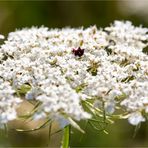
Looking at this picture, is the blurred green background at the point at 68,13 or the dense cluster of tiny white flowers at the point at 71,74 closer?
the dense cluster of tiny white flowers at the point at 71,74

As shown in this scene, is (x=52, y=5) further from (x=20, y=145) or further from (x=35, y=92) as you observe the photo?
(x=35, y=92)

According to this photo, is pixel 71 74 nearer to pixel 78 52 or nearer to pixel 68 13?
pixel 78 52

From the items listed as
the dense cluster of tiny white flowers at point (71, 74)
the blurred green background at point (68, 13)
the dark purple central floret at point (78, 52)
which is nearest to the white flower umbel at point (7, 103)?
the dense cluster of tiny white flowers at point (71, 74)

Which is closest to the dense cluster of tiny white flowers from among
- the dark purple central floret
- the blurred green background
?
the dark purple central floret

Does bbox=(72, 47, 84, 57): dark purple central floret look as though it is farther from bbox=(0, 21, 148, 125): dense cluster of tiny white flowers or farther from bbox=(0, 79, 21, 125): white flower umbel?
bbox=(0, 79, 21, 125): white flower umbel

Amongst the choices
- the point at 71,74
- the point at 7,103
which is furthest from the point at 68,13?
the point at 7,103

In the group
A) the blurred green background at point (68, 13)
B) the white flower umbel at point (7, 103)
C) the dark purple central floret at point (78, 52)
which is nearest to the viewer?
the white flower umbel at point (7, 103)

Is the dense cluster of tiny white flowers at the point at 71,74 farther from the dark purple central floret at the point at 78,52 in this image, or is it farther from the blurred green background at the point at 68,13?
Result: the blurred green background at the point at 68,13

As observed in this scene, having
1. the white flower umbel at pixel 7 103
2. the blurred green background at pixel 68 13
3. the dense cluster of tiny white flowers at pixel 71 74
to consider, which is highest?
the blurred green background at pixel 68 13

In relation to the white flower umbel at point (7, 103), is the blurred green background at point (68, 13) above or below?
above
